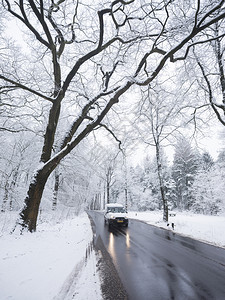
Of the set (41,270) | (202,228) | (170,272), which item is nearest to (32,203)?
(41,270)

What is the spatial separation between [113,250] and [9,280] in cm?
414

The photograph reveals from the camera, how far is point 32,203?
6.82 m

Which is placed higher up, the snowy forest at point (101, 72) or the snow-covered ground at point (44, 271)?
the snowy forest at point (101, 72)

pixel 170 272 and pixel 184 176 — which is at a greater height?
pixel 184 176

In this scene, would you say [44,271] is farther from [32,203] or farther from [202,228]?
[202,228]

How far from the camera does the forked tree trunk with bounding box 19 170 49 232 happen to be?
6.73 m

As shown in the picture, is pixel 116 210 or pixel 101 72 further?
pixel 116 210

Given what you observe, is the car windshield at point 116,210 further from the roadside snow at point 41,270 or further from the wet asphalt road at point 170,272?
the roadside snow at point 41,270

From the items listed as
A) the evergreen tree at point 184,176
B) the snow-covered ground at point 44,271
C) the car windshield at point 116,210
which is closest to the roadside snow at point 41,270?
the snow-covered ground at point 44,271

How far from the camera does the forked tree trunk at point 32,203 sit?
673 cm

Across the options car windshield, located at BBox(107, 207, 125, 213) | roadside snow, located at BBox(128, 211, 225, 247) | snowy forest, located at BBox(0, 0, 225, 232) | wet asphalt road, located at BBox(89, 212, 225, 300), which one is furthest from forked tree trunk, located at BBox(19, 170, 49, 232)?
car windshield, located at BBox(107, 207, 125, 213)

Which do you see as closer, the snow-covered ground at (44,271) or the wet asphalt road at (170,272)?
the snow-covered ground at (44,271)

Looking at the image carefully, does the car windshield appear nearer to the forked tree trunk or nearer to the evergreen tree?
the forked tree trunk

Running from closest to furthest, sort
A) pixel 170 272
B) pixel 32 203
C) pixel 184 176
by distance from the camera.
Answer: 1. pixel 170 272
2. pixel 32 203
3. pixel 184 176
